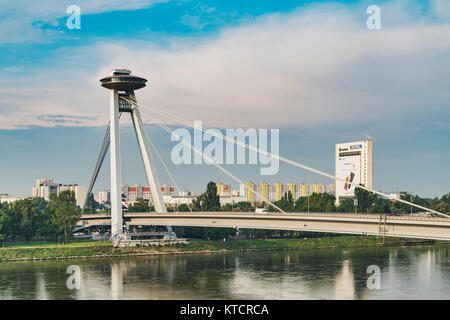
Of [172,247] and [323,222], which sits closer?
[323,222]

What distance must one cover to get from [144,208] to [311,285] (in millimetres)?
55439

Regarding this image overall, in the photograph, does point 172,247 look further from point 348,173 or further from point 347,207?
point 348,173

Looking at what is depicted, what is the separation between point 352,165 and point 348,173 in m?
2.35

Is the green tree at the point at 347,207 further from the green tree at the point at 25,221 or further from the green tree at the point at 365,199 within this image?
the green tree at the point at 25,221

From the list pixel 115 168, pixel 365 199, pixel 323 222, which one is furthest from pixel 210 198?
pixel 323 222

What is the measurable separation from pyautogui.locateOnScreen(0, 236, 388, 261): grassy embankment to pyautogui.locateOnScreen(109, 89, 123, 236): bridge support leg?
292 centimetres

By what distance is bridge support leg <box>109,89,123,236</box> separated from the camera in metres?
68.6

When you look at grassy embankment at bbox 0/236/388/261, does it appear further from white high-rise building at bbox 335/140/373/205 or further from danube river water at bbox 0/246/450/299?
white high-rise building at bbox 335/140/373/205

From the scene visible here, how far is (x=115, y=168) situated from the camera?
68438mm

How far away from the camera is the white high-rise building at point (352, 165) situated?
12775cm

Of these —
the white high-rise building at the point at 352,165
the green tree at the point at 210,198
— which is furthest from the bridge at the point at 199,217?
the white high-rise building at the point at 352,165

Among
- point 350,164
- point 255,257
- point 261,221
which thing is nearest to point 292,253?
point 255,257
